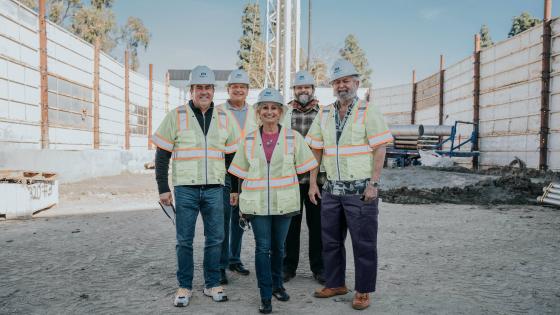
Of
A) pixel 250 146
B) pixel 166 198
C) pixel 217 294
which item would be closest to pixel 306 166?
pixel 250 146

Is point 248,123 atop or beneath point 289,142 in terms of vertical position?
atop

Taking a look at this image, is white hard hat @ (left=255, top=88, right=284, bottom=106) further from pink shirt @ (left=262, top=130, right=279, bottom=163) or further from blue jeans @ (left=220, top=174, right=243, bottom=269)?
blue jeans @ (left=220, top=174, right=243, bottom=269)

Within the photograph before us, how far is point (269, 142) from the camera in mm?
3426

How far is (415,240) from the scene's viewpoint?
5859mm

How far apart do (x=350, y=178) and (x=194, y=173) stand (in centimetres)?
122

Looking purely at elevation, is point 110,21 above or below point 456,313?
above

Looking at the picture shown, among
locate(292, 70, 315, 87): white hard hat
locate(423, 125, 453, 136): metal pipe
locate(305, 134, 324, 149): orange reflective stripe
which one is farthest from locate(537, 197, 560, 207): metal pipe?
locate(423, 125, 453, 136): metal pipe

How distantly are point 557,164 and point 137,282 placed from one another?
14.2m

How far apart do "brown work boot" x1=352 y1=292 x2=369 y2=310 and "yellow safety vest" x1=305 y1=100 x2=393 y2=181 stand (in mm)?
908

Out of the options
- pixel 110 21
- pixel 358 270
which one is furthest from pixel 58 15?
pixel 358 270

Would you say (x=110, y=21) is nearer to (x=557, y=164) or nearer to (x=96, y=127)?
(x=96, y=127)

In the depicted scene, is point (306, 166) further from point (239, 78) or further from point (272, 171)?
point (239, 78)

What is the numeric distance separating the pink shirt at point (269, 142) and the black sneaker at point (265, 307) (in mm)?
1061

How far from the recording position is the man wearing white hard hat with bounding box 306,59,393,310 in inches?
131
